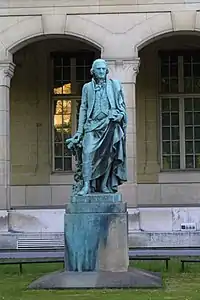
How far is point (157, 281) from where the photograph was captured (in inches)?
440

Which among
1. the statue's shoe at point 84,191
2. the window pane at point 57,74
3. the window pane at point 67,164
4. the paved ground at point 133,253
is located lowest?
the paved ground at point 133,253

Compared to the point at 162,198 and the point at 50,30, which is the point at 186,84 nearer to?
the point at 162,198

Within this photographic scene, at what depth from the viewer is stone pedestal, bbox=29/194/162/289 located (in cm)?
1091

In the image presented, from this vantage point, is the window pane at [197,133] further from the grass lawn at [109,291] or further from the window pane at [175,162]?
the grass lawn at [109,291]

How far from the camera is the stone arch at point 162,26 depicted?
19438mm

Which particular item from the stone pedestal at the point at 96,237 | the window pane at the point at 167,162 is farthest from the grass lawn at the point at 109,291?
the window pane at the point at 167,162

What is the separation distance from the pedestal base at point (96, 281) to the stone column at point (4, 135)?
8.33 metres

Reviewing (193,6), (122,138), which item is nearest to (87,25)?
(193,6)

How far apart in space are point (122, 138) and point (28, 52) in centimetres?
1268

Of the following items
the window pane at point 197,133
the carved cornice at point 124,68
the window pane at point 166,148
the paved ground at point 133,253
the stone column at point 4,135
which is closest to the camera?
the paved ground at point 133,253

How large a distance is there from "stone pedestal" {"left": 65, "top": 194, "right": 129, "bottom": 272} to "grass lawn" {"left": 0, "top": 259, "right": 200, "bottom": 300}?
1.89ft

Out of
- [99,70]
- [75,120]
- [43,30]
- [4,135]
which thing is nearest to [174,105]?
[75,120]

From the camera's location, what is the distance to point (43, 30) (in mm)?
19641

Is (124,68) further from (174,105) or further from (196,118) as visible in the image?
(196,118)
